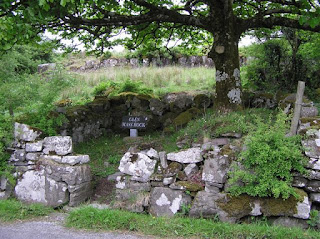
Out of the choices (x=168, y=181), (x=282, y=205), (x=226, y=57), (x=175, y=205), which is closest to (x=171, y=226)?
(x=175, y=205)

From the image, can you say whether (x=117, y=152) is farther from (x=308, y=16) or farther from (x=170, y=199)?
(x=308, y=16)

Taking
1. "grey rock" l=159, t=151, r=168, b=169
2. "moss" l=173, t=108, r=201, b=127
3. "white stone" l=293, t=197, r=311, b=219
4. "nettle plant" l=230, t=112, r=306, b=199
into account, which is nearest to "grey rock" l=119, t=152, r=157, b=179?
"grey rock" l=159, t=151, r=168, b=169

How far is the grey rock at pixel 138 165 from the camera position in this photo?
568 cm

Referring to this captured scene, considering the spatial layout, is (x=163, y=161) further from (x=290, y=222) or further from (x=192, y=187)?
(x=290, y=222)

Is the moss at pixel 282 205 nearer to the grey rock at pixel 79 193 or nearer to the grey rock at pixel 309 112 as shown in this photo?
the grey rock at pixel 309 112

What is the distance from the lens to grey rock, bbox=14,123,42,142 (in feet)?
20.3

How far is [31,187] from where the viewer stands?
5980 mm

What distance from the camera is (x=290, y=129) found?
5.62 m

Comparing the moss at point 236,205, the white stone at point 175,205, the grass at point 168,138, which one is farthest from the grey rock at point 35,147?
the moss at point 236,205

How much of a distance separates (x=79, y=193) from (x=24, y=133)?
1613mm

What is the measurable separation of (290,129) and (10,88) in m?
5.58

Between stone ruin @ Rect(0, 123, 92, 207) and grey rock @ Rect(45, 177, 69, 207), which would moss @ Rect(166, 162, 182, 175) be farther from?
grey rock @ Rect(45, 177, 69, 207)

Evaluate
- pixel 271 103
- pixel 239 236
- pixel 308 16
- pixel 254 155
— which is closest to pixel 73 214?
pixel 239 236

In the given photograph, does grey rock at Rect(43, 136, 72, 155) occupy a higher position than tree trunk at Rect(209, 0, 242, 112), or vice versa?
tree trunk at Rect(209, 0, 242, 112)
